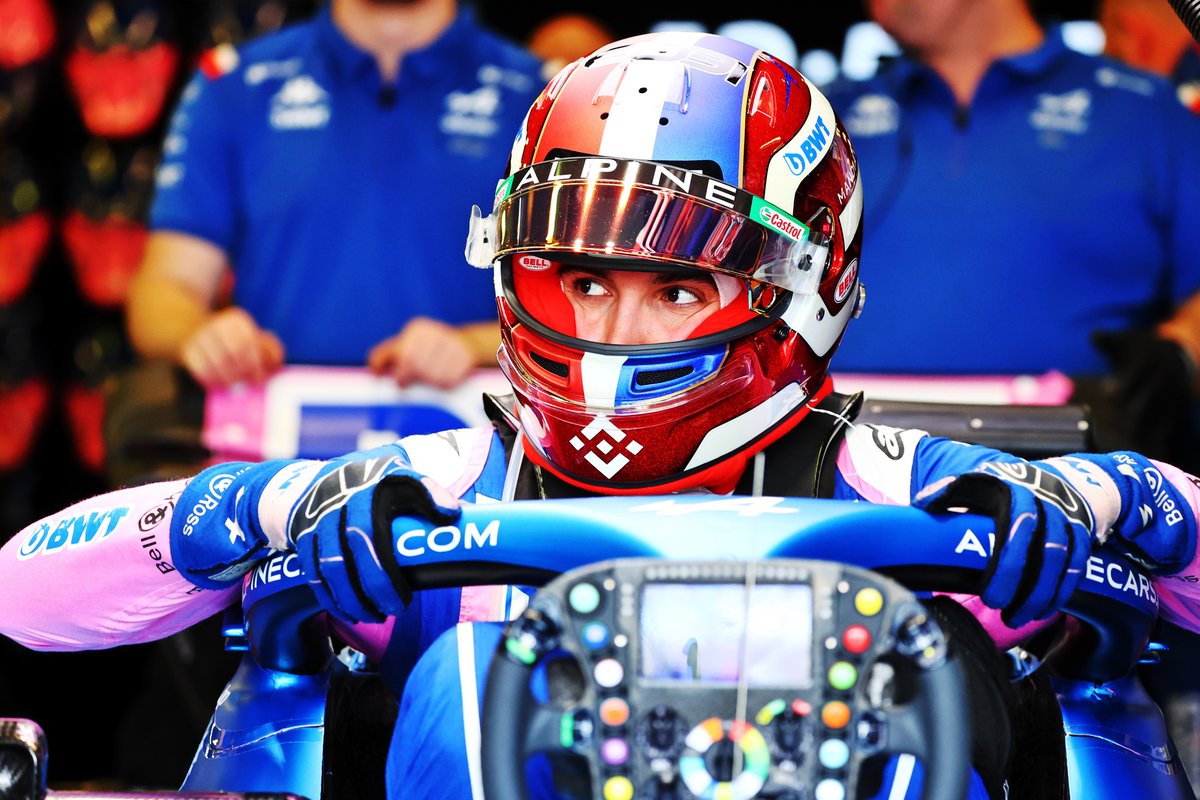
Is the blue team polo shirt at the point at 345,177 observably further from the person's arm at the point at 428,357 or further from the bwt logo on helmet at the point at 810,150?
the bwt logo on helmet at the point at 810,150

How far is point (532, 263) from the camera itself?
1.84 metres

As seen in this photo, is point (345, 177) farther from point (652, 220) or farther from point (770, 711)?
point (770, 711)

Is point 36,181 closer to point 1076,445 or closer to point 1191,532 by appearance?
point 1076,445

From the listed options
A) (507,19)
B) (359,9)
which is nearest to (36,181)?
(507,19)

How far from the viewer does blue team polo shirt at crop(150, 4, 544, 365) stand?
328cm

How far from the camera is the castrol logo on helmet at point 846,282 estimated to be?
1.90 m

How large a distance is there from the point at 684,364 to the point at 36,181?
379cm

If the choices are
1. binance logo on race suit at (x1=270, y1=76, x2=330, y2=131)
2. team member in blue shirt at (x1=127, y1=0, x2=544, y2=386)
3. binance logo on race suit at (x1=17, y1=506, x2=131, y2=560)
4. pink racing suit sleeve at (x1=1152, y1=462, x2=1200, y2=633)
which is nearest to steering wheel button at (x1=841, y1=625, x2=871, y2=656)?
pink racing suit sleeve at (x1=1152, y1=462, x2=1200, y2=633)

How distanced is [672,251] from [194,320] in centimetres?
173

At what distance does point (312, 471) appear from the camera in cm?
147

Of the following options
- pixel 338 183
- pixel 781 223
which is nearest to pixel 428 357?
pixel 338 183

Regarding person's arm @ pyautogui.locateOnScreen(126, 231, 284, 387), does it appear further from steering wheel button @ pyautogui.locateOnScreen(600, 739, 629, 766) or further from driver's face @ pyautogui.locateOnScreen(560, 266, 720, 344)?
steering wheel button @ pyautogui.locateOnScreen(600, 739, 629, 766)

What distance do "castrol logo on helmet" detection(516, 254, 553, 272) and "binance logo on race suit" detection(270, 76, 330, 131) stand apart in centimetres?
161

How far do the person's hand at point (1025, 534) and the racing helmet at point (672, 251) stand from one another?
422 mm
